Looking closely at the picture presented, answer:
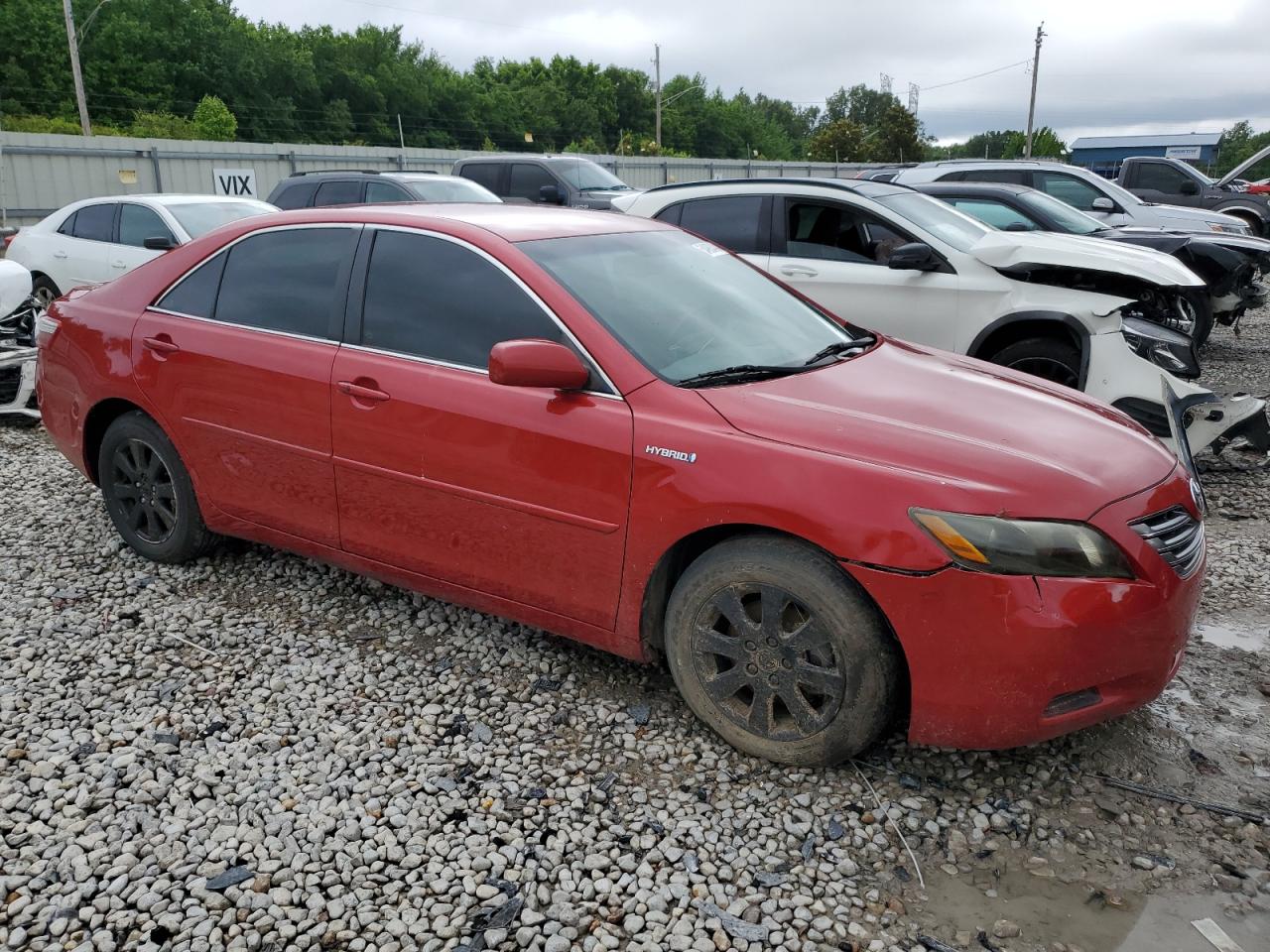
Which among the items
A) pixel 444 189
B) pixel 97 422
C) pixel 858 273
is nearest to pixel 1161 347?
pixel 858 273

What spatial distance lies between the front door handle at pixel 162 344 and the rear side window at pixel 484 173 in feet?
39.2

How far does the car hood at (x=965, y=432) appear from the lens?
2770 mm

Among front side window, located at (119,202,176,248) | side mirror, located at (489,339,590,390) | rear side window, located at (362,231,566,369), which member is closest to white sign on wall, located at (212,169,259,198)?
front side window, located at (119,202,176,248)

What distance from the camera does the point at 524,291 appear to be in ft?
11.4

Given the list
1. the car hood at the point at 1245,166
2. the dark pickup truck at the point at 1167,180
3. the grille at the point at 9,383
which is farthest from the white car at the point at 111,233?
the car hood at the point at 1245,166

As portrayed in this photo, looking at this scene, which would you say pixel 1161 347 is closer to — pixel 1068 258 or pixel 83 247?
pixel 1068 258

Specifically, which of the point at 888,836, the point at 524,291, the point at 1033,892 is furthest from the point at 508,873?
the point at 524,291

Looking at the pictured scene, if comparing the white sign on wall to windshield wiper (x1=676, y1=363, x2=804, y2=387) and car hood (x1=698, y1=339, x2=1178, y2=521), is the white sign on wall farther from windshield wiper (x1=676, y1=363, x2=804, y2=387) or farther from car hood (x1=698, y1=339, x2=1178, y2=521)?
car hood (x1=698, y1=339, x2=1178, y2=521)

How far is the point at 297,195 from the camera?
1275 cm

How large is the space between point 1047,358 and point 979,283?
25.9 inches

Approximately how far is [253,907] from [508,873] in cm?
65

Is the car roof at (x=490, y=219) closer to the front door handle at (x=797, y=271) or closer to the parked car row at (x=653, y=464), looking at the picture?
the parked car row at (x=653, y=464)

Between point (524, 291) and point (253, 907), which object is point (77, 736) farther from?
point (524, 291)

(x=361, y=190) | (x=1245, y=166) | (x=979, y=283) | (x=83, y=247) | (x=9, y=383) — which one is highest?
(x=1245, y=166)
